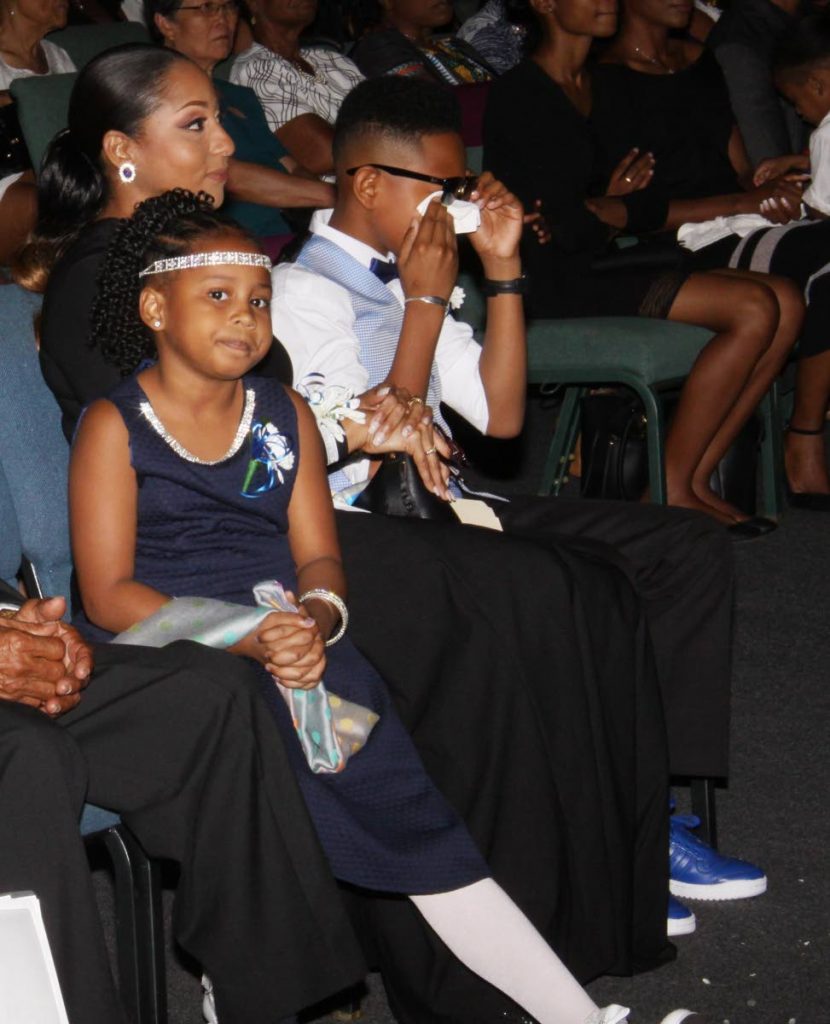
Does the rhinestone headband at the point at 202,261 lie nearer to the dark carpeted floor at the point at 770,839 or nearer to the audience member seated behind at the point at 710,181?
the dark carpeted floor at the point at 770,839

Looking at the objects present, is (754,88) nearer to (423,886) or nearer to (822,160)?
(822,160)

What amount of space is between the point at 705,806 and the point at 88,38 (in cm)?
288

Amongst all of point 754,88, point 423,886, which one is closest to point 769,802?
point 423,886

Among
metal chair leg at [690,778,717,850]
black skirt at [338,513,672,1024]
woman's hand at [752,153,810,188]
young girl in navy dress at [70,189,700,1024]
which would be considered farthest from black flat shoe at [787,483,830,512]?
young girl in navy dress at [70,189,700,1024]

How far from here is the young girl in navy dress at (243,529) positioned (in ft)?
5.83

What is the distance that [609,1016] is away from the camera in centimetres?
181

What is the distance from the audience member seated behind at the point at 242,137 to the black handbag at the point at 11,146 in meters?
0.51

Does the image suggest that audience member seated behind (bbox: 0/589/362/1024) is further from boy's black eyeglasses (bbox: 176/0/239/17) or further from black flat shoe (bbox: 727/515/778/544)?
boy's black eyeglasses (bbox: 176/0/239/17)

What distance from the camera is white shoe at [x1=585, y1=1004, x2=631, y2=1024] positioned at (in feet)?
5.94

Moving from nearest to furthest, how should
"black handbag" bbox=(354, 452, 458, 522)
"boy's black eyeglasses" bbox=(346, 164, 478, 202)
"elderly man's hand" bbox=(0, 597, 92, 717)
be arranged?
"elderly man's hand" bbox=(0, 597, 92, 717), "black handbag" bbox=(354, 452, 458, 522), "boy's black eyeglasses" bbox=(346, 164, 478, 202)

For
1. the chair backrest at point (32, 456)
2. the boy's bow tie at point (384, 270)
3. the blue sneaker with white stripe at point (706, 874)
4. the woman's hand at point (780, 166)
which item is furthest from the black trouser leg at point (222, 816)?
the woman's hand at point (780, 166)

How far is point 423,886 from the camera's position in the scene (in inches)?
69.5

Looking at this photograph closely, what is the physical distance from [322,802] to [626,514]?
798mm

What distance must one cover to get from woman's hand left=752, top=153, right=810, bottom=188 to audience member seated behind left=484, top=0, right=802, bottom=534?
682 millimetres
